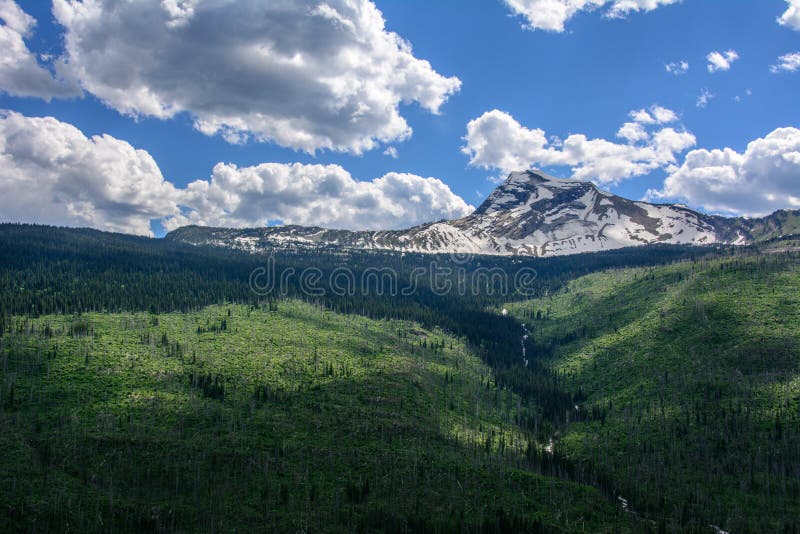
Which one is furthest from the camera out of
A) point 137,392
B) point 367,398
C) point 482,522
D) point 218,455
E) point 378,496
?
point 367,398

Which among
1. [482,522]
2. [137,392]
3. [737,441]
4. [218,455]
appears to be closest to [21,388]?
[137,392]

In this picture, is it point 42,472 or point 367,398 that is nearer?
point 42,472

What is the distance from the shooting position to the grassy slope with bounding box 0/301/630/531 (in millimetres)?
122062

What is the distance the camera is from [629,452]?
166m

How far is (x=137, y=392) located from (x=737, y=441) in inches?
7881

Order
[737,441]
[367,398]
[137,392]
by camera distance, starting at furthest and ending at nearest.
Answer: [367,398]
[137,392]
[737,441]

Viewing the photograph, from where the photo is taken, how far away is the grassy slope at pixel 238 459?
400ft

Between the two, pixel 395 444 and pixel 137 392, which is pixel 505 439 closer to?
pixel 395 444

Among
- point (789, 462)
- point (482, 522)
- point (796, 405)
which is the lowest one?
point (482, 522)

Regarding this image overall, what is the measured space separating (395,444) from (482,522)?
→ 44373 millimetres

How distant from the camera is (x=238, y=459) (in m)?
145

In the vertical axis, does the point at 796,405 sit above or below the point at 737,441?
above

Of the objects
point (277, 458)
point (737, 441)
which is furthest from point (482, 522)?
point (737, 441)

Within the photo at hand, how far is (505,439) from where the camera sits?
18275cm
